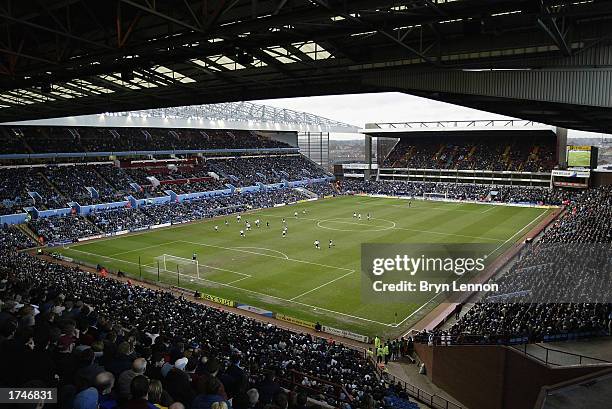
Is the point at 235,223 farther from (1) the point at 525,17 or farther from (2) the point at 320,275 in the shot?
(1) the point at 525,17

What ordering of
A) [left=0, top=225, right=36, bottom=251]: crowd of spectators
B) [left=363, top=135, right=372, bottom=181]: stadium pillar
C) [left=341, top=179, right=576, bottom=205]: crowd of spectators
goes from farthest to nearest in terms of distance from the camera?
[left=363, top=135, right=372, bottom=181]: stadium pillar < [left=341, top=179, right=576, bottom=205]: crowd of spectators < [left=0, top=225, right=36, bottom=251]: crowd of spectators

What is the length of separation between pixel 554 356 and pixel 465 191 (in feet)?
202

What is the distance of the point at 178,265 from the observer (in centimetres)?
3466

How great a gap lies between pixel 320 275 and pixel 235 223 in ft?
70.8

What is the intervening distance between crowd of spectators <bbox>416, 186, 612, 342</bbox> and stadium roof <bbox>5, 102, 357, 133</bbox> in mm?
44927

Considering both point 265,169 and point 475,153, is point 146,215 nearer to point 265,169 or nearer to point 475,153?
point 265,169

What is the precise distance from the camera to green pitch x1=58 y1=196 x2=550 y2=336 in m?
26.2

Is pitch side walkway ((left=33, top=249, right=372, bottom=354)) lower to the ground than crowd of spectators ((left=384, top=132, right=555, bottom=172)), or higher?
lower

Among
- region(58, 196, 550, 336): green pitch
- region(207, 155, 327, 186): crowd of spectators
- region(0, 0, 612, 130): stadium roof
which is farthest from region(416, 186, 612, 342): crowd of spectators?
region(207, 155, 327, 186): crowd of spectators

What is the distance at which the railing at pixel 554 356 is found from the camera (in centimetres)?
1250

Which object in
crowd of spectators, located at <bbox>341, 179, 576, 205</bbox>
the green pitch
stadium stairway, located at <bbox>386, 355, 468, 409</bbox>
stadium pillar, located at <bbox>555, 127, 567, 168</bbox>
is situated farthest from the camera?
stadium pillar, located at <bbox>555, 127, 567, 168</bbox>

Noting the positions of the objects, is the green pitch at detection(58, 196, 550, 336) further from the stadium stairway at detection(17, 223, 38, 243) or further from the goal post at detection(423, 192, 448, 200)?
the goal post at detection(423, 192, 448, 200)

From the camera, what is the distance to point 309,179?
81.6 meters

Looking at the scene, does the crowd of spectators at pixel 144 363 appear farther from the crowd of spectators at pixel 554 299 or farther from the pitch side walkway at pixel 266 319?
the crowd of spectators at pixel 554 299
